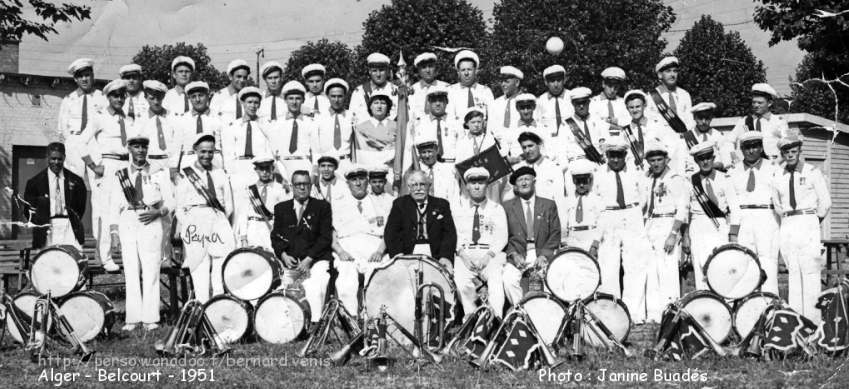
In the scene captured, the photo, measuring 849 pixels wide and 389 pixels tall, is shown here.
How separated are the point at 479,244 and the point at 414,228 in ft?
2.56

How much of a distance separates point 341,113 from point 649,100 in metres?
4.16

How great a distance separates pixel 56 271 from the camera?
10070 millimetres

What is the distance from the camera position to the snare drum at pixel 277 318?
385 inches

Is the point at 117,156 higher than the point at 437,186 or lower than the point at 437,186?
higher

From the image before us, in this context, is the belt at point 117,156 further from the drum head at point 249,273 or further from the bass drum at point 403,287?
the bass drum at point 403,287

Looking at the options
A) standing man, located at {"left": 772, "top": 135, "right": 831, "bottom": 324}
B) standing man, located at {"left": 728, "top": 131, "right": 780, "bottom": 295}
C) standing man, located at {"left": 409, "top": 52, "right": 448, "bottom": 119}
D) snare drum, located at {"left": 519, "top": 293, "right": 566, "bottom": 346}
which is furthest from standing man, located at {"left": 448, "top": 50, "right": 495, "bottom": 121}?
snare drum, located at {"left": 519, "top": 293, "right": 566, "bottom": 346}

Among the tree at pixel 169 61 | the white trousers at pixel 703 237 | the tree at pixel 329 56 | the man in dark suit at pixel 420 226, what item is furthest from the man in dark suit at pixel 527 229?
the tree at pixel 169 61

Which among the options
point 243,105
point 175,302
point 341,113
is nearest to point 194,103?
point 243,105

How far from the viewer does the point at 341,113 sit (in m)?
13.3

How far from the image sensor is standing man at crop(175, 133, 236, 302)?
1145 centimetres

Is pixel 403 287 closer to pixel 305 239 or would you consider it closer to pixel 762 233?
pixel 305 239

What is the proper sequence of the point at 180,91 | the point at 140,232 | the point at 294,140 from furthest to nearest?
the point at 180,91
the point at 294,140
the point at 140,232

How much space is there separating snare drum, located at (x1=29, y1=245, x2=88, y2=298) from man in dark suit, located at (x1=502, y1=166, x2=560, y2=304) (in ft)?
14.6

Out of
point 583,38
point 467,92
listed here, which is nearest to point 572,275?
point 467,92
